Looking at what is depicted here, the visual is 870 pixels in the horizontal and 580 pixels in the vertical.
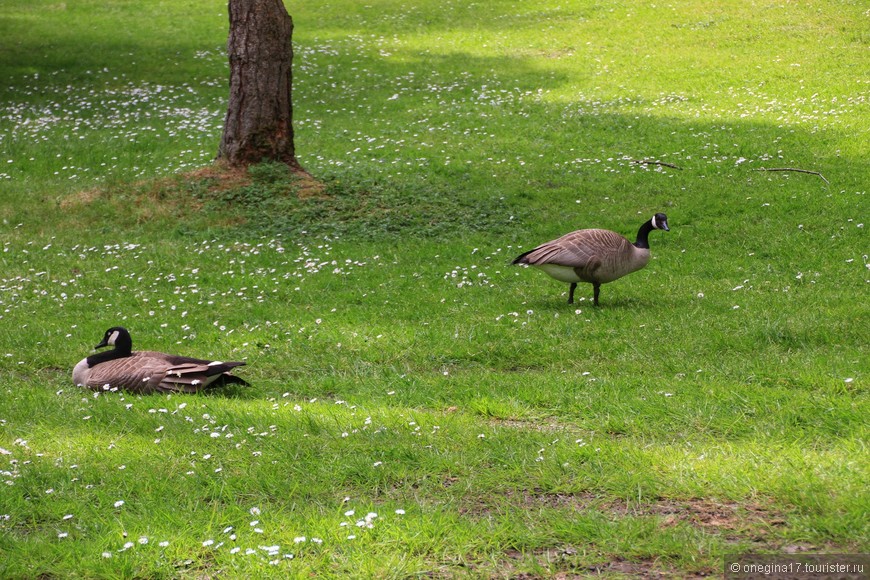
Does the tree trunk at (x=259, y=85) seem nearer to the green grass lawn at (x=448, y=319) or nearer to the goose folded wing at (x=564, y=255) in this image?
the green grass lawn at (x=448, y=319)

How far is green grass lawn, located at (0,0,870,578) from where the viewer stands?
5.07 m

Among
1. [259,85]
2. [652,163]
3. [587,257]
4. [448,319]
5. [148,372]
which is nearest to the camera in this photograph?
[148,372]

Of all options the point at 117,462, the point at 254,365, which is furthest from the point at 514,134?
the point at 117,462

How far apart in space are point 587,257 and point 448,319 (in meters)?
1.79

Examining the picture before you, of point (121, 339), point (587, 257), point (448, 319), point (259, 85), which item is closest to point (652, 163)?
point (259, 85)

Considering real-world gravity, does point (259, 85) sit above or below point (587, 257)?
above

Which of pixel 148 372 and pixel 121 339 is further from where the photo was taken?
pixel 121 339

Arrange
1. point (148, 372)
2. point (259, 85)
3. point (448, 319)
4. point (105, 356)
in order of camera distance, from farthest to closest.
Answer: point (259, 85), point (448, 319), point (105, 356), point (148, 372)

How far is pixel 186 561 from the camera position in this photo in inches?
189

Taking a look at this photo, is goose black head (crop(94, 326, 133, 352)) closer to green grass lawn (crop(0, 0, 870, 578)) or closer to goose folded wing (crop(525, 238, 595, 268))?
green grass lawn (crop(0, 0, 870, 578))

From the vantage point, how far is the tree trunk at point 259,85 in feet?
53.3

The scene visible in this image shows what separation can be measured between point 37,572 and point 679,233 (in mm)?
11392

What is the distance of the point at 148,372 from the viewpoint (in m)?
8.28

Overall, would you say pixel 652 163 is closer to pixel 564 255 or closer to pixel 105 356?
pixel 564 255
